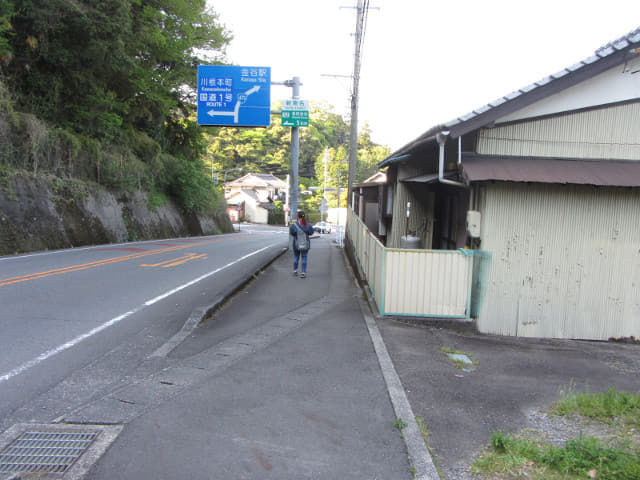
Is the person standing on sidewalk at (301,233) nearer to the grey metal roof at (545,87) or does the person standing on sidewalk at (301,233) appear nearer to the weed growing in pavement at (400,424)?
the grey metal roof at (545,87)

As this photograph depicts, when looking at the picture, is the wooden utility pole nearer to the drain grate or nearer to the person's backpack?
the person's backpack

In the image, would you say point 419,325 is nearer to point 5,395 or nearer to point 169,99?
point 5,395

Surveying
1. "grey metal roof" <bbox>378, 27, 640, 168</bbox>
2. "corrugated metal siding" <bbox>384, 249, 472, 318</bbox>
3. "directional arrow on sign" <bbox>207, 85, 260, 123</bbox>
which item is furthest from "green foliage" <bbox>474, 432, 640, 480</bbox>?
"directional arrow on sign" <bbox>207, 85, 260, 123</bbox>

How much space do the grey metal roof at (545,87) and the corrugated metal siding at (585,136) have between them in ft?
1.70

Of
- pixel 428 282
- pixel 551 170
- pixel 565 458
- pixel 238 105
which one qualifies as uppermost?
pixel 238 105

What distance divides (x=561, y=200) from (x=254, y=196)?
68483mm

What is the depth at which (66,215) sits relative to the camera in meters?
18.7

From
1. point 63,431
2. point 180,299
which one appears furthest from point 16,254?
point 63,431

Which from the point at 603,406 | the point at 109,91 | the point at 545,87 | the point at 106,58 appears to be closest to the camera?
the point at 603,406

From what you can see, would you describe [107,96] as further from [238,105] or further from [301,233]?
[301,233]

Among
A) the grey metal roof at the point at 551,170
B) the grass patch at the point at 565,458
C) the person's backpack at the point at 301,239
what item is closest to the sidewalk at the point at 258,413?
the grass patch at the point at 565,458

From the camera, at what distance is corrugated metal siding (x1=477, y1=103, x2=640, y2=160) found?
26.2 ft

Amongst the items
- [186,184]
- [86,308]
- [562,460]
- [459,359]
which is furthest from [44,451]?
[186,184]

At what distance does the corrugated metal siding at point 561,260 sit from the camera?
7.40 metres
